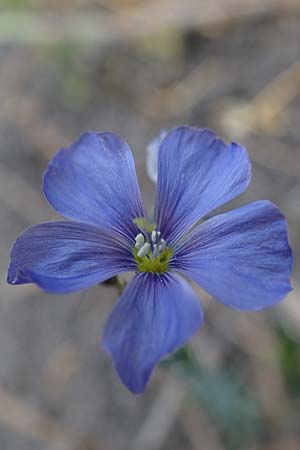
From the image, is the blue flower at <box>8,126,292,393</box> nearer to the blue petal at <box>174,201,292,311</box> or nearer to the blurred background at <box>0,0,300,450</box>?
the blue petal at <box>174,201,292,311</box>

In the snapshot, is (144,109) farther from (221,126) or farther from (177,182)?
(177,182)

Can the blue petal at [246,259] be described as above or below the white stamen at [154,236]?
above

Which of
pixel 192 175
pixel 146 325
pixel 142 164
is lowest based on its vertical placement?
pixel 142 164

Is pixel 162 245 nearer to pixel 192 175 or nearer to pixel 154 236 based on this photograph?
pixel 154 236

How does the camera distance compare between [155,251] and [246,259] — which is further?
[155,251]

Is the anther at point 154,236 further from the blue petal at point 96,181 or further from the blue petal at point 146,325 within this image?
the blue petal at point 146,325

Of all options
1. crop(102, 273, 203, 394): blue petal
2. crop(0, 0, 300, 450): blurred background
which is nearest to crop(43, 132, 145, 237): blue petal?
crop(102, 273, 203, 394): blue petal

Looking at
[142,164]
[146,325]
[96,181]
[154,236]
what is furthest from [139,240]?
[142,164]

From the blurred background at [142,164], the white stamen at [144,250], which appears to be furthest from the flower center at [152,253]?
the blurred background at [142,164]
